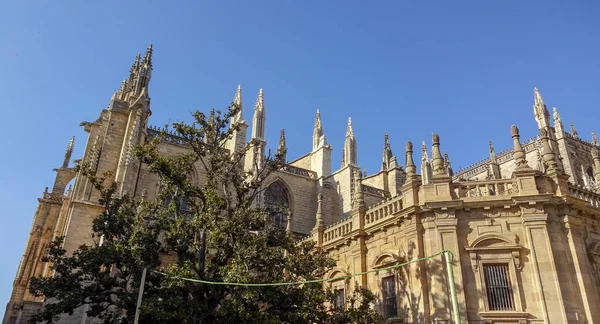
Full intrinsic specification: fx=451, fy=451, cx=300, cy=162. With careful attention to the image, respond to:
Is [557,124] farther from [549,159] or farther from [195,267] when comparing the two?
[195,267]

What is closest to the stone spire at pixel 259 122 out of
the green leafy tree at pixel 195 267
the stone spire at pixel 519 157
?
the green leafy tree at pixel 195 267

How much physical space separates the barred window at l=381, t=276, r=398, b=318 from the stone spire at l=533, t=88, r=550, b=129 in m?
31.3

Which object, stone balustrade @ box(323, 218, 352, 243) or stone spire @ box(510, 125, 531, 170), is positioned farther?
stone balustrade @ box(323, 218, 352, 243)

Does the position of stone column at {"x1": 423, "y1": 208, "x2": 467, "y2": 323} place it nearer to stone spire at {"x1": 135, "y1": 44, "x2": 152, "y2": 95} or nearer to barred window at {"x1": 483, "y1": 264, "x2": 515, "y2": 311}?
barred window at {"x1": 483, "y1": 264, "x2": 515, "y2": 311}

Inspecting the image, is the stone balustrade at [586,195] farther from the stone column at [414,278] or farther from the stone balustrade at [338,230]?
the stone balustrade at [338,230]

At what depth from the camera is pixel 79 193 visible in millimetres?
23344

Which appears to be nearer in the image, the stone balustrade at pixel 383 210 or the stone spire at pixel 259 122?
the stone balustrade at pixel 383 210

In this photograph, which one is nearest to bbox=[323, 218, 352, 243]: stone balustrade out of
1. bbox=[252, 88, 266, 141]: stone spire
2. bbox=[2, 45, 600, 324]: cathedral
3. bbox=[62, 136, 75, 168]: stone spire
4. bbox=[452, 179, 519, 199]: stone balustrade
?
bbox=[2, 45, 600, 324]: cathedral

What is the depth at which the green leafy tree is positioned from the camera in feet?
41.3

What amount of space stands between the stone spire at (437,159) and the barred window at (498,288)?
3.34 m

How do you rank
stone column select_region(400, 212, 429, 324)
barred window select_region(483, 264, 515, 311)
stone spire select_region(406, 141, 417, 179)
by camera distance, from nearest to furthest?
barred window select_region(483, 264, 515, 311) < stone column select_region(400, 212, 429, 324) < stone spire select_region(406, 141, 417, 179)

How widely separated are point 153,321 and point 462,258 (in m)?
9.39

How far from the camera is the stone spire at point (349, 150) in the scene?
1316 inches

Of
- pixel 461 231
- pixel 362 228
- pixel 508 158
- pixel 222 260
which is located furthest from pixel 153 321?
pixel 508 158
